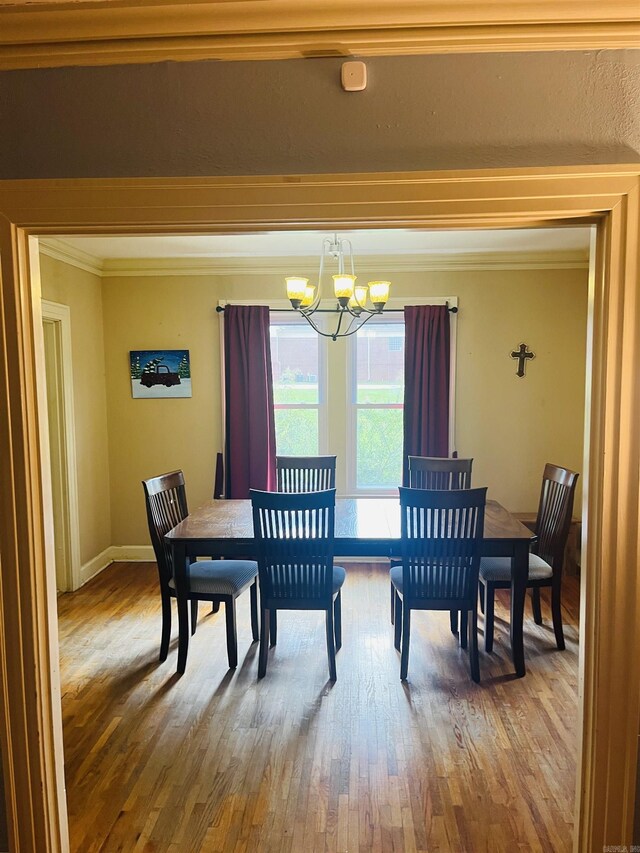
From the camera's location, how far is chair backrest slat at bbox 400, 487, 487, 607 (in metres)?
2.55

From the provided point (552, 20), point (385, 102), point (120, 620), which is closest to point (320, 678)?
point (120, 620)

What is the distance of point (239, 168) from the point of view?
4.11ft

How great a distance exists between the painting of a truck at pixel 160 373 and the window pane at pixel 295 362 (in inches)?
30.6

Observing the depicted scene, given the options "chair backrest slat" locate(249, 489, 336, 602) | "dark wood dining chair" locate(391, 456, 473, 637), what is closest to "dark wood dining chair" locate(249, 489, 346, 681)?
"chair backrest slat" locate(249, 489, 336, 602)

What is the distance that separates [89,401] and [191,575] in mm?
2067

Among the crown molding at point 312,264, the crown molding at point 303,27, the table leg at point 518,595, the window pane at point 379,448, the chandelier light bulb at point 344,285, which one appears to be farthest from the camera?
the window pane at point 379,448

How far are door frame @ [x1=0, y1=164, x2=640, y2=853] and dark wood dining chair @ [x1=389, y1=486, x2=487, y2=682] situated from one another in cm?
122

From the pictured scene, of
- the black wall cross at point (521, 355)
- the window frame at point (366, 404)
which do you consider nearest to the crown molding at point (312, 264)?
the window frame at point (366, 404)

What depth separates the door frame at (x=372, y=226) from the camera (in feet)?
4.00

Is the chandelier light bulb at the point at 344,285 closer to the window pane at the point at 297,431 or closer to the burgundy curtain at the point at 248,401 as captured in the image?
the burgundy curtain at the point at 248,401

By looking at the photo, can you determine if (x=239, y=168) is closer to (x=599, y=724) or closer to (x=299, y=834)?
(x=599, y=724)

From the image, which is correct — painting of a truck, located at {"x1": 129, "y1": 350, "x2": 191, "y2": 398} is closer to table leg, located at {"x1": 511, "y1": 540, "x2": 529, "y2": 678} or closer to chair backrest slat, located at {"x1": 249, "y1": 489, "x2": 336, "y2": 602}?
chair backrest slat, located at {"x1": 249, "y1": 489, "x2": 336, "y2": 602}

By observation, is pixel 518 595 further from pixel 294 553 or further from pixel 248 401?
pixel 248 401

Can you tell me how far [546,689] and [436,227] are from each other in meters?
2.44
